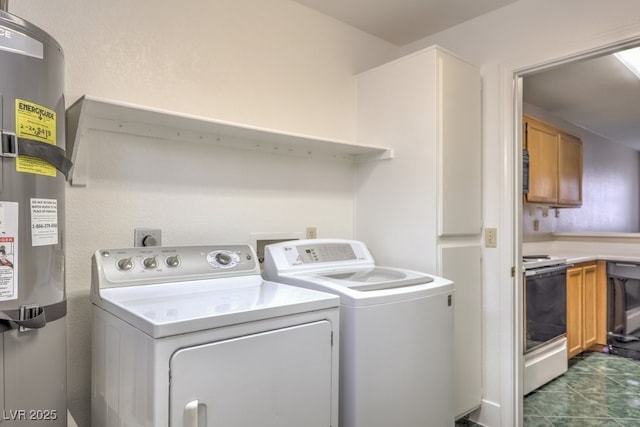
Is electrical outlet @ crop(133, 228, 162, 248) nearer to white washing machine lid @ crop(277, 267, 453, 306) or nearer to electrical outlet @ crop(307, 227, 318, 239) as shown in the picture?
white washing machine lid @ crop(277, 267, 453, 306)

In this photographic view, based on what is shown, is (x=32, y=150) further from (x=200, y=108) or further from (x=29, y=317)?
(x=200, y=108)

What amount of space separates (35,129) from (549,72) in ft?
10.7

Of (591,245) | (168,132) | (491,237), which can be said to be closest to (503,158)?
(491,237)

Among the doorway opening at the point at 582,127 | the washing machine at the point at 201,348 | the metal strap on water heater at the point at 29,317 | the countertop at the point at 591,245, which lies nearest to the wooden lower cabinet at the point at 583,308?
the countertop at the point at 591,245

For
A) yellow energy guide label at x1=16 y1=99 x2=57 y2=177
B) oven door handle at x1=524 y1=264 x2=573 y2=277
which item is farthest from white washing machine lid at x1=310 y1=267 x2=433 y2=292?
oven door handle at x1=524 y1=264 x2=573 y2=277

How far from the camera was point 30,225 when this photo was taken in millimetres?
985

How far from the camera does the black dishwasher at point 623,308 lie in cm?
361

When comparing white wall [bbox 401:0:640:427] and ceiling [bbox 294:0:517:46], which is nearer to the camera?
white wall [bbox 401:0:640:427]

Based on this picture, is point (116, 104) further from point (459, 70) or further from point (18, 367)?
point (459, 70)

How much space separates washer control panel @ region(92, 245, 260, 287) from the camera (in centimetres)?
136

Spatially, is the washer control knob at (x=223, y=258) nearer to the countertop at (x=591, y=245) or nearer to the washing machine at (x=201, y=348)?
the washing machine at (x=201, y=348)

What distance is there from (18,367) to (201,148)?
3.72 ft

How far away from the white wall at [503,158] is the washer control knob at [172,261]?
1.66 meters

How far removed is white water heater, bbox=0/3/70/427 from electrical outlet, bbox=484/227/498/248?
2019mm
